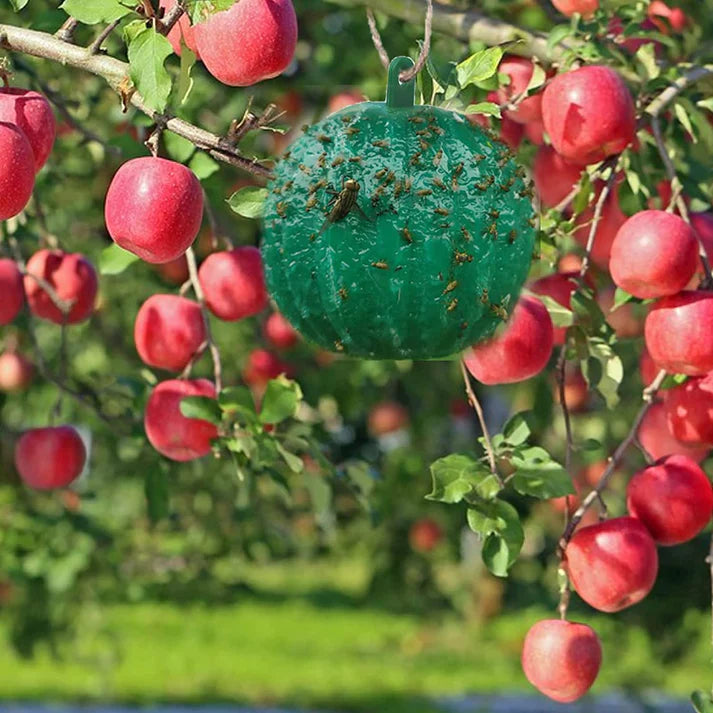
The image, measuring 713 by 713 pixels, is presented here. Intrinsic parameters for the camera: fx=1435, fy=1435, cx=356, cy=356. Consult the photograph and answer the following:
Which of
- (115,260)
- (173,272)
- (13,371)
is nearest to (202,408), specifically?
(115,260)

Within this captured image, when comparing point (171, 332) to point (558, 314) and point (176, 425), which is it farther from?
point (558, 314)

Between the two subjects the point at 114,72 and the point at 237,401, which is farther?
the point at 237,401

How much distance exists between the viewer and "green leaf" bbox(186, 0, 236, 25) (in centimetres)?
140

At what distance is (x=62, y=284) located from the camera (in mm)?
2279

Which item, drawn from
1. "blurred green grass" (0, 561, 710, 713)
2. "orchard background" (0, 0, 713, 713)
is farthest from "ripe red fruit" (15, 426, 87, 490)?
"blurred green grass" (0, 561, 710, 713)

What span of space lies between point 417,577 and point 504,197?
351cm

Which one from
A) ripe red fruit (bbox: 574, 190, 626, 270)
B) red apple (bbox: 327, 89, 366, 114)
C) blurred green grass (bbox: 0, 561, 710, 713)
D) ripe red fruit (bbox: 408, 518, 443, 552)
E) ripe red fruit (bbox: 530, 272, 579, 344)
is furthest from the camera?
blurred green grass (bbox: 0, 561, 710, 713)

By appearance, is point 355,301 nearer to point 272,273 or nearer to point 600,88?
point 272,273

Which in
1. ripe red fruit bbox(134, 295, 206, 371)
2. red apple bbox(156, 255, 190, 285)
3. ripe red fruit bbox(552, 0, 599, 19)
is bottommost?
red apple bbox(156, 255, 190, 285)

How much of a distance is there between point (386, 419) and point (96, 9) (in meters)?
2.99

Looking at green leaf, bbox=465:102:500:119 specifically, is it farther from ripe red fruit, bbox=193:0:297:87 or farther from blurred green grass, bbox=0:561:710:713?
blurred green grass, bbox=0:561:710:713

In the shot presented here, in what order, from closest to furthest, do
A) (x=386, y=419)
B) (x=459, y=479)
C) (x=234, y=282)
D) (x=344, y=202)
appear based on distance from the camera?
(x=344, y=202) → (x=459, y=479) → (x=234, y=282) → (x=386, y=419)

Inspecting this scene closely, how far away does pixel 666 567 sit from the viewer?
3.83 meters

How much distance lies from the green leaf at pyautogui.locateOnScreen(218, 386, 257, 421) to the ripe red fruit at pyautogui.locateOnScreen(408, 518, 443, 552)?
2721 mm
